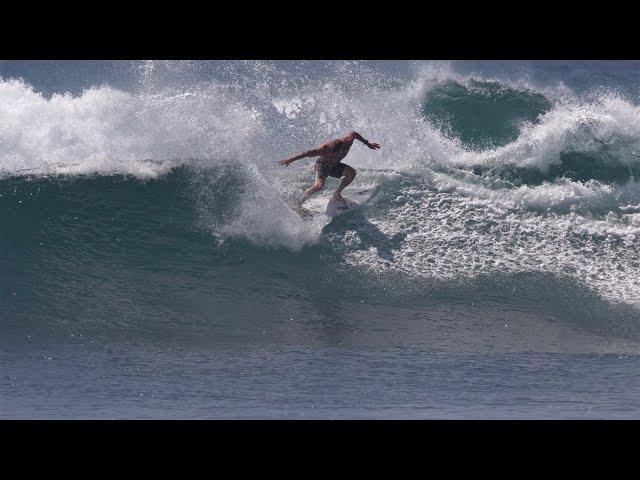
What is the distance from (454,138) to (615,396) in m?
7.42

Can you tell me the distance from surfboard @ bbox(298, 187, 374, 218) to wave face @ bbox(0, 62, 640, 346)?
18cm

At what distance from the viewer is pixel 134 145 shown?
45.0ft

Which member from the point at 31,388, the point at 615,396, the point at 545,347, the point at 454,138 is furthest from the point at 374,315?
the point at 454,138

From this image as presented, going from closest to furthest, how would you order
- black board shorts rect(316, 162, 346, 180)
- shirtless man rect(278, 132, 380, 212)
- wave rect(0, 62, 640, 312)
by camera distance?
wave rect(0, 62, 640, 312) < shirtless man rect(278, 132, 380, 212) < black board shorts rect(316, 162, 346, 180)

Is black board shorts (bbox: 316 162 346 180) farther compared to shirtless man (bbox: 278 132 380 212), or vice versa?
black board shorts (bbox: 316 162 346 180)

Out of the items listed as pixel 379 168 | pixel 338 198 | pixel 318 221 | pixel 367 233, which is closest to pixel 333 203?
pixel 338 198

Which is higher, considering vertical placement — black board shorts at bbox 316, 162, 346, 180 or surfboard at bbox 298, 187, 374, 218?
black board shorts at bbox 316, 162, 346, 180

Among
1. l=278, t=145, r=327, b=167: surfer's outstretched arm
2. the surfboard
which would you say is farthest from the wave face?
l=278, t=145, r=327, b=167: surfer's outstretched arm

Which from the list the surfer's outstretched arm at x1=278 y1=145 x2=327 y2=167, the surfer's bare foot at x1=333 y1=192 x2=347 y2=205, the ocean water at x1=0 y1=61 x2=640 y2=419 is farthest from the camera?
the surfer's bare foot at x1=333 y1=192 x2=347 y2=205

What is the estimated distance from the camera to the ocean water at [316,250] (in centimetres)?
744

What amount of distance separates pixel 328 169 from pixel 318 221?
29.8 inches

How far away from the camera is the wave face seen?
10352 millimetres

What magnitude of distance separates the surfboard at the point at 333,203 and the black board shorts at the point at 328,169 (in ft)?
1.26

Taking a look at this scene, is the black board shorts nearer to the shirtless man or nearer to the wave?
the shirtless man
